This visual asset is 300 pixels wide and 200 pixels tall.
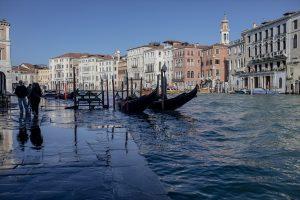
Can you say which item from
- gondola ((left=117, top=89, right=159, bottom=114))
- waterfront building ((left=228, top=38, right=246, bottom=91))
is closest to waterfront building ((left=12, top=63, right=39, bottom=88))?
waterfront building ((left=228, top=38, right=246, bottom=91))

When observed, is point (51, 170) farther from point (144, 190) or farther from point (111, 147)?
point (111, 147)

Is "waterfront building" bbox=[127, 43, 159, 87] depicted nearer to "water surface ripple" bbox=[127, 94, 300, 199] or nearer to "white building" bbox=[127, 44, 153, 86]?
"white building" bbox=[127, 44, 153, 86]

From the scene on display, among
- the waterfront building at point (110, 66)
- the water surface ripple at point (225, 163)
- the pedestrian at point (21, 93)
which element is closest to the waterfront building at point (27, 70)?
the waterfront building at point (110, 66)

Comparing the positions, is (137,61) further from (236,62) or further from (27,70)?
(27,70)

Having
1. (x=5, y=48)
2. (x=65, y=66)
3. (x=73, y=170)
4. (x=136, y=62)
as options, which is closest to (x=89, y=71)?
(x=65, y=66)

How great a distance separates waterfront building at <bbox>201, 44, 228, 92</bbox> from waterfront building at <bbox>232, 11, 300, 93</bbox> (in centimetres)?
672

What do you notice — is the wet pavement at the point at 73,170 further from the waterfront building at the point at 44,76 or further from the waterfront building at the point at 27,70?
the waterfront building at the point at 44,76

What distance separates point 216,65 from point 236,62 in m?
5.63

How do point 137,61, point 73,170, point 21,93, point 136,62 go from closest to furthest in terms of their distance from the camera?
point 73,170
point 21,93
point 137,61
point 136,62

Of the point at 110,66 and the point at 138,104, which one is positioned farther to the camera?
the point at 110,66

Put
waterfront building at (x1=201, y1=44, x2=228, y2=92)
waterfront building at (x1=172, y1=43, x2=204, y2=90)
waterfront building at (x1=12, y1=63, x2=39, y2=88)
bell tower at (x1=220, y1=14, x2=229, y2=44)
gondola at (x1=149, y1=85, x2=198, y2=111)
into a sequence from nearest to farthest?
gondola at (x1=149, y1=85, x2=198, y2=111) → waterfront building at (x1=201, y1=44, x2=228, y2=92) → waterfront building at (x1=172, y1=43, x2=204, y2=90) → bell tower at (x1=220, y1=14, x2=229, y2=44) → waterfront building at (x1=12, y1=63, x2=39, y2=88)

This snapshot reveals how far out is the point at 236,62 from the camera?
56250mm

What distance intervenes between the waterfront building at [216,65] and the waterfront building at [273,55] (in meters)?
6.72

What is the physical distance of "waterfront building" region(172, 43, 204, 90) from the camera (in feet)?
214
